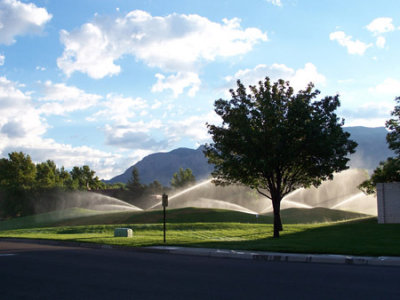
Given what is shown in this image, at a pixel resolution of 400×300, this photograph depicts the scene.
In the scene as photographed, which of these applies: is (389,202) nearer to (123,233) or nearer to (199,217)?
(199,217)

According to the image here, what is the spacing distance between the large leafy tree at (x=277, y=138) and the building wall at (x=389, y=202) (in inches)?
287

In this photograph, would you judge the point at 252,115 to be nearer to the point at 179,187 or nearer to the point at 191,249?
the point at 191,249

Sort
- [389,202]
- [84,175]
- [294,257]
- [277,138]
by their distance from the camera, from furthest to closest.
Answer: [84,175]
[389,202]
[277,138]
[294,257]

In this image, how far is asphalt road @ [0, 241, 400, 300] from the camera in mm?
7621

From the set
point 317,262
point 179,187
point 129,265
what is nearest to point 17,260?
point 129,265

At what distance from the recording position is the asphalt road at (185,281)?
7.62 metres

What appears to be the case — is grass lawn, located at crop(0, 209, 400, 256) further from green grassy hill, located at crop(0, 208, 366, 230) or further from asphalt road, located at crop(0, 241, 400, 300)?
asphalt road, located at crop(0, 241, 400, 300)

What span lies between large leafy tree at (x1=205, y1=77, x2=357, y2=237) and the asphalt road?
45.8ft

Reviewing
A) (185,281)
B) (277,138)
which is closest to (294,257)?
(185,281)

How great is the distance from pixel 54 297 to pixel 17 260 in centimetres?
650

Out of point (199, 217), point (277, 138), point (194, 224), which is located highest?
point (277, 138)

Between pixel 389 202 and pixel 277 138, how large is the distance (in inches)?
549

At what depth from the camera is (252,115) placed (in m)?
27.3

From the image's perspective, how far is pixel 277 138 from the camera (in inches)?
997
